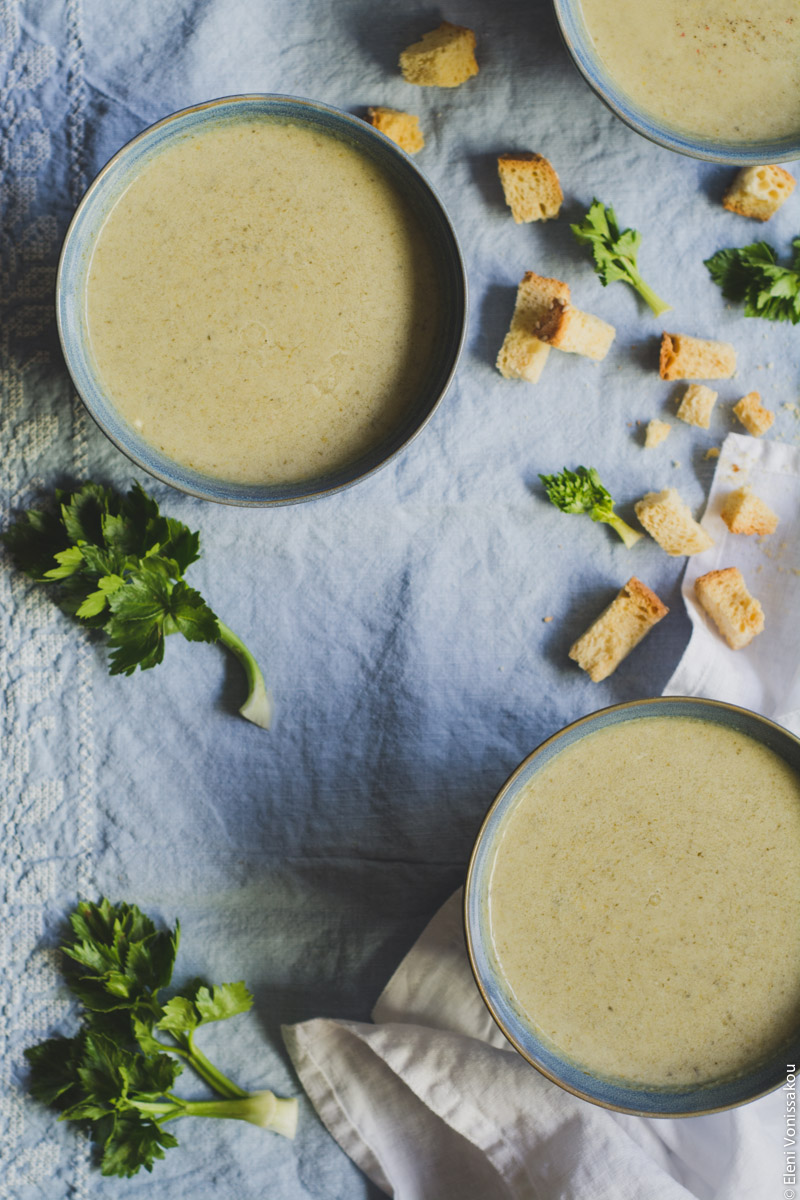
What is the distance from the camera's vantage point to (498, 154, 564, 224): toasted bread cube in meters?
1.59

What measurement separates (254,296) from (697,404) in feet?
2.50

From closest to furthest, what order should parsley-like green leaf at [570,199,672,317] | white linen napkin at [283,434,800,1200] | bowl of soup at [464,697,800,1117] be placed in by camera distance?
bowl of soup at [464,697,800,1117]
white linen napkin at [283,434,800,1200]
parsley-like green leaf at [570,199,672,317]

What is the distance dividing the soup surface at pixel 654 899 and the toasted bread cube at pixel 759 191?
0.90 m

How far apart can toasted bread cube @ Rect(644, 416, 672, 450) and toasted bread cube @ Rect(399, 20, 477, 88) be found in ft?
2.17

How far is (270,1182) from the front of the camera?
1.60m

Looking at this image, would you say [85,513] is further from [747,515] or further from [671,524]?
[747,515]

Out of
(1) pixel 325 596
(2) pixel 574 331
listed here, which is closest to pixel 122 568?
(1) pixel 325 596

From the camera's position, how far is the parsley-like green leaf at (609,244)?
63.3 inches

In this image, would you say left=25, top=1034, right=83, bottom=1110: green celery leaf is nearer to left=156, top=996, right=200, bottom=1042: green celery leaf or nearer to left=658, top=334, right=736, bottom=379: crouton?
left=156, top=996, right=200, bottom=1042: green celery leaf

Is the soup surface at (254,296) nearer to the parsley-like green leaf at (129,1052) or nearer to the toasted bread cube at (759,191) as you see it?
the toasted bread cube at (759,191)

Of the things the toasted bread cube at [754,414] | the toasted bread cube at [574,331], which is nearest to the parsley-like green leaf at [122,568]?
the toasted bread cube at [574,331]

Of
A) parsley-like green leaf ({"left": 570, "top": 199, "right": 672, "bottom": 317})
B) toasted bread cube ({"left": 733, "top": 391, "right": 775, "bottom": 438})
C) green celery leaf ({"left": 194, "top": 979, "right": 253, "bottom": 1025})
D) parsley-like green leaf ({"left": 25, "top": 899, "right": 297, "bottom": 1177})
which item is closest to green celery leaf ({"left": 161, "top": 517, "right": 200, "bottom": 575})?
parsley-like green leaf ({"left": 25, "top": 899, "right": 297, "bottom": 1177})

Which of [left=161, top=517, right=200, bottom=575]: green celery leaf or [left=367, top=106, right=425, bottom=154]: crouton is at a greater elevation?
[left=367, top=106, right=425, bottom=154]: crouton

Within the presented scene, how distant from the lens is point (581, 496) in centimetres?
162
